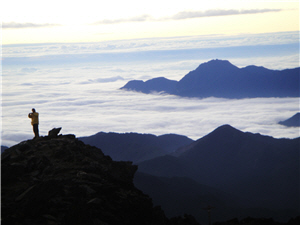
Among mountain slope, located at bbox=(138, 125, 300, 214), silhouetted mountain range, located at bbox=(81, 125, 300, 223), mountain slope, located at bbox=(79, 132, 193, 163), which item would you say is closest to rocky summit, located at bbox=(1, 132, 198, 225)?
silhouetted mountain range, located at bbox=(81, 125, 300, 223)

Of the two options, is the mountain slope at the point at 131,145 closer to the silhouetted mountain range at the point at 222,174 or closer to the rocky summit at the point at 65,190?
the silhouetted mountain range at the point at 222,174

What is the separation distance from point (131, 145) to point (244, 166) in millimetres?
51383

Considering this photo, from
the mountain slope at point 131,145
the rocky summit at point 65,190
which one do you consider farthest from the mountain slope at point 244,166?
the rocky summit at point 65,190

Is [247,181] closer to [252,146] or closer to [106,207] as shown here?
[252,146]

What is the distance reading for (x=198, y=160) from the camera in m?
126

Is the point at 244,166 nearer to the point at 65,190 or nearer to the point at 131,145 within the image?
the point at 131,145

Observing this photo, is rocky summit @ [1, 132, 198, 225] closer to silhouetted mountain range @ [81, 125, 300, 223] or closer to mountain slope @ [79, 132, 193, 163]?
silhouetted mountain range @ [81, 125, 300, 223]

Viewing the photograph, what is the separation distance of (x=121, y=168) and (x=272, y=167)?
99586 mm

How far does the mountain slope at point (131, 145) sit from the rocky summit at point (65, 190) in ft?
348

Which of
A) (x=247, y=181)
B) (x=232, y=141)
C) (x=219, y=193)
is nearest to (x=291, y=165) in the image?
(x=247, y=181)

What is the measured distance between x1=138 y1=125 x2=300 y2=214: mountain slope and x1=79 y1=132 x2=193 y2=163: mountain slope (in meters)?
16.3

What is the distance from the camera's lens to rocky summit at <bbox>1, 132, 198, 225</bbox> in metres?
18.5

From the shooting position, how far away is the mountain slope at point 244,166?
98500 mm

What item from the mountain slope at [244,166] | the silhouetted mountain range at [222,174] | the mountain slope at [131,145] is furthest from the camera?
the mountain slope at [131,145]
